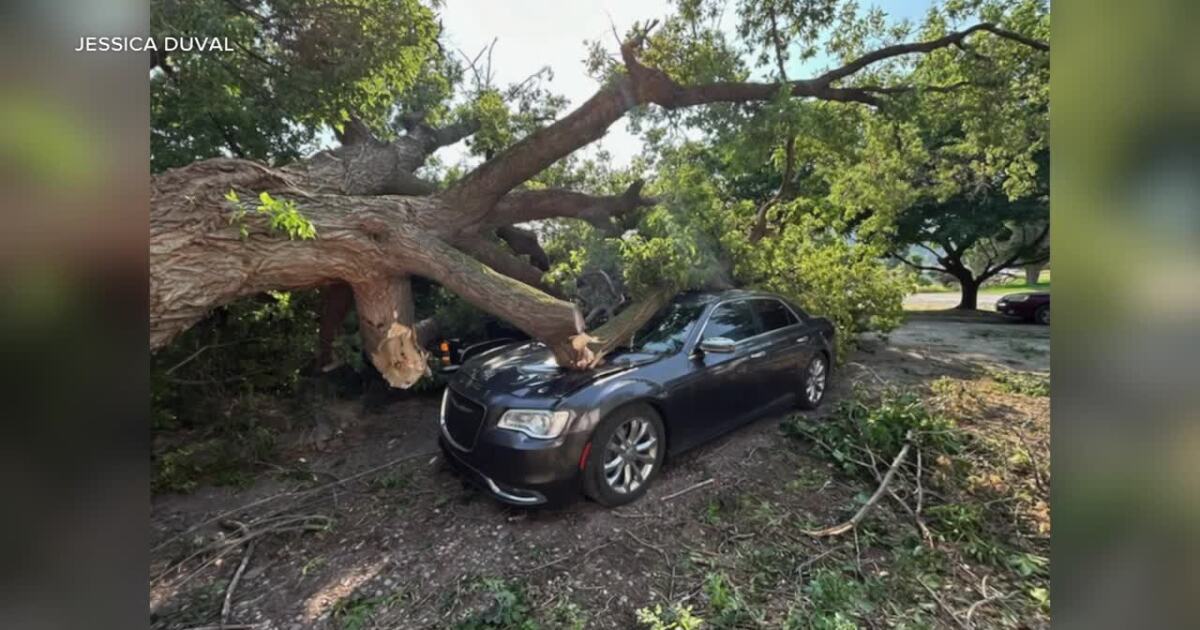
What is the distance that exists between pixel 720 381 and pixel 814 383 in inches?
73.8

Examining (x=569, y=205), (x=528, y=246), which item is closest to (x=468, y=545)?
(x=569, y=205)

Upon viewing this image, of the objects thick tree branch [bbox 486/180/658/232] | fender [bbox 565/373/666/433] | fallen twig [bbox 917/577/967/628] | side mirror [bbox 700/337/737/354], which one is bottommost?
fallen twig [bbox 917/577/967/628]

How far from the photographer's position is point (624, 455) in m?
3.44

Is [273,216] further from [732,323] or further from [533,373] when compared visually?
[732,323]

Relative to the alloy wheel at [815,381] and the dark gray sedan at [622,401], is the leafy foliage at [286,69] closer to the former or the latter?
the dark gray sedan at [622,401]

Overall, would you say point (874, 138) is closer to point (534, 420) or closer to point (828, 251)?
point (828, 251)

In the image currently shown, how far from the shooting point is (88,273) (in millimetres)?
850

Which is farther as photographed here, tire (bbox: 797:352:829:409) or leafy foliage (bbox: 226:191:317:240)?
tire (bbox: 797:352:829:409)

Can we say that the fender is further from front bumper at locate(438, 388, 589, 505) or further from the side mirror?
the side mirror

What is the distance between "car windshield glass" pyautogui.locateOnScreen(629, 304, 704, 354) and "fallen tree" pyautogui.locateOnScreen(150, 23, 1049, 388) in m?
0.15

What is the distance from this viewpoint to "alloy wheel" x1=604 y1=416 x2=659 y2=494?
3377 millimetres

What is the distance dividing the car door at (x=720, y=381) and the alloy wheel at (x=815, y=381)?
1.06m

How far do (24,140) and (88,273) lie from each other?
25 centimetres

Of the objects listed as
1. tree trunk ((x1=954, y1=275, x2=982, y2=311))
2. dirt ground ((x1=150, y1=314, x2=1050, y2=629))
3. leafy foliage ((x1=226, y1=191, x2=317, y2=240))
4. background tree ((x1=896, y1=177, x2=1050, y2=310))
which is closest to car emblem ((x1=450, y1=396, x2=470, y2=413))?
dirt ground ((x1=150, y1=314, x2=1050, y2=629))
